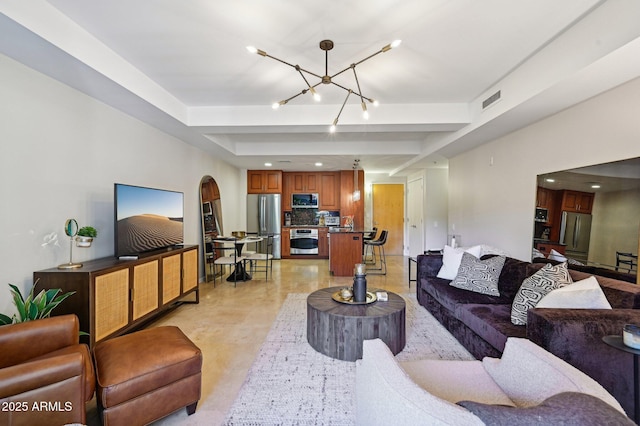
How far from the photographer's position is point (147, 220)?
Answer: 327 cm

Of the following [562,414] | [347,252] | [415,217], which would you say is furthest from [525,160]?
[415,217]

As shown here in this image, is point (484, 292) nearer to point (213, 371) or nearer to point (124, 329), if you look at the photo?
point (213, 371)

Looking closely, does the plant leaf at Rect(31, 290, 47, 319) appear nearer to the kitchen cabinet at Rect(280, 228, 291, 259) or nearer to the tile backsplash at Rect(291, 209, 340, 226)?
the kitchen cabinet at Rect(280, 228, 291, 259)

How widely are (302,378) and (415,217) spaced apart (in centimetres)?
659

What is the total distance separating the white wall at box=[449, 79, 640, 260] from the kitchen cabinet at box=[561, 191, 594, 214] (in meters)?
0.28

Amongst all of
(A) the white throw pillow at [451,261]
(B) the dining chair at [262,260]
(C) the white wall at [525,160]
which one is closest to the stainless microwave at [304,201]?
(B) the dining chair at [262,260]

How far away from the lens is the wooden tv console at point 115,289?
2.24m

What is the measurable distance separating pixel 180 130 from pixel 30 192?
80.6 inches

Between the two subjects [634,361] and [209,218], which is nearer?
[634,361]

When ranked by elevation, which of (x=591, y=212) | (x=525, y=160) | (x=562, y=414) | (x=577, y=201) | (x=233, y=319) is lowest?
(x=233, y=319)

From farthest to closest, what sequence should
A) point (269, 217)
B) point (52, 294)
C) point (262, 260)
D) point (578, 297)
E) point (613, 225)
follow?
point (269, 217) < point (262, 260) < point (613, 225) < point (52, 294) < point (578, 297)

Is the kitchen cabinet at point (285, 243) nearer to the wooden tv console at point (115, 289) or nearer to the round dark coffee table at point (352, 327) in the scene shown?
the wooden tv console at point (115, 289)

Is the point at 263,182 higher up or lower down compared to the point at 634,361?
higher up

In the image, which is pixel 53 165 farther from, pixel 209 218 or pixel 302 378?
pixel 209 218
